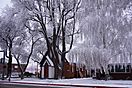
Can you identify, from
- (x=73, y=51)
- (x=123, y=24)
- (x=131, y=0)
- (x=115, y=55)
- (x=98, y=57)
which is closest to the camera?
(x=131, y=0)

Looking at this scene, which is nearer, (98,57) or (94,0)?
(94,0)

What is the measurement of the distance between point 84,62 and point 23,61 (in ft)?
114

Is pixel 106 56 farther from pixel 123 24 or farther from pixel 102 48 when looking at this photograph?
pixel 123 24

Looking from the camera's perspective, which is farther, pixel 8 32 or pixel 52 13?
pixel 8 32

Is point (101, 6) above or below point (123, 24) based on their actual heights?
above

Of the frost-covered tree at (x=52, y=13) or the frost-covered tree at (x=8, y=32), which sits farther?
the frost-covered tree at (x=8, y=32)

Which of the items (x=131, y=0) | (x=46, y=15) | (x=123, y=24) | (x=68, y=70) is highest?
(x=46, y=15)

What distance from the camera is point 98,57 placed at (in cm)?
2109

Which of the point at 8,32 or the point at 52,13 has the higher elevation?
the point at 52,13

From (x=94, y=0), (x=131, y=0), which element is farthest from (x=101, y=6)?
(x=131, y=0)

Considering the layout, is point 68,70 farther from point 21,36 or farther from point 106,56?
point 106,56

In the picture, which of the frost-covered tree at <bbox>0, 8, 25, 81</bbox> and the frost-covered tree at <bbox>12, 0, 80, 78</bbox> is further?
the frost-covered tree at <bbox>0, 8, 25, 81</bbox>

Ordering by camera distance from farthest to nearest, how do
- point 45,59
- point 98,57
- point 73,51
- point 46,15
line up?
point 45,59 → point 46,15 → point 73,51 → point 98,57

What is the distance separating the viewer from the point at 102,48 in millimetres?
20109
